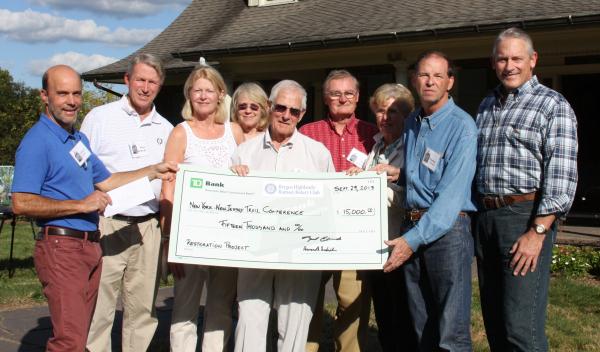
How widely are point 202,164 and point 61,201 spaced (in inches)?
42.6

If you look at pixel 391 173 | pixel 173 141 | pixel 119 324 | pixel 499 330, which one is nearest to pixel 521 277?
pixel 499 330

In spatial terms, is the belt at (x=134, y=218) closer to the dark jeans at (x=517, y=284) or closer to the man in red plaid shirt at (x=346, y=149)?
the man in red plaid shirt at (x=346, y=149)

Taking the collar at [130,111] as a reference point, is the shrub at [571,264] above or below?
below

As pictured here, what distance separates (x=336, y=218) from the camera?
4.34 m

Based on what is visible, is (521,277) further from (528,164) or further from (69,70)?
(69,70)

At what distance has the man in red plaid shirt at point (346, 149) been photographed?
5.01 metres

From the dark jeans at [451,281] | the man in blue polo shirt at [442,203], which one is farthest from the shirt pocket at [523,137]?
the dark jeans at [451,281]

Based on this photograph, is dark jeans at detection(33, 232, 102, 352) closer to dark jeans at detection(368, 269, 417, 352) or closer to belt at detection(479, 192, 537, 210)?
dark jeans at detection(368, 269, 417, 352)

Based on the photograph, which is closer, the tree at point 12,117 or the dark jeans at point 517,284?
the dark jeans at point 517,284

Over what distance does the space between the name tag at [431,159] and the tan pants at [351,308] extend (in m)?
1.23

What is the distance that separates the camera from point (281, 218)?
4.35 metres

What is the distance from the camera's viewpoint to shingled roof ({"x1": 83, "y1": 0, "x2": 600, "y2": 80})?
1098 cm

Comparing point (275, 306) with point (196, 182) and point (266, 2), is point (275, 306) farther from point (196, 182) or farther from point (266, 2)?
point (266, 2)

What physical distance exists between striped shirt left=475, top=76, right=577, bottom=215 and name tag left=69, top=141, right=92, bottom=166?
2.24 meters
